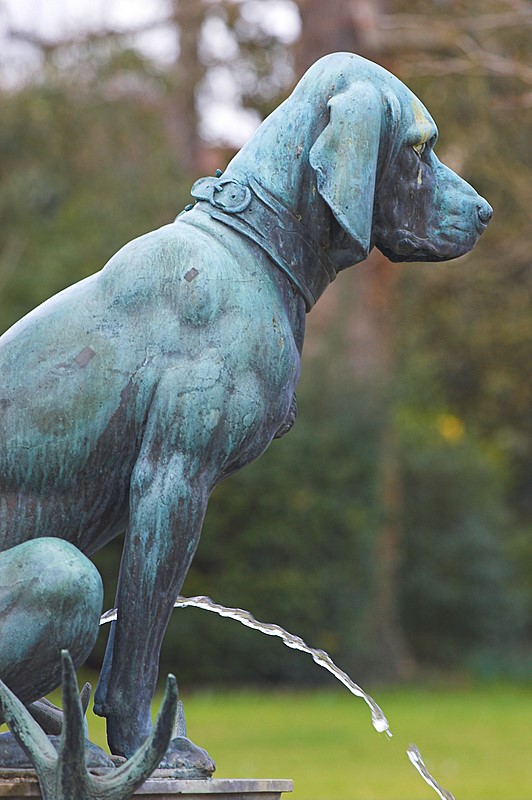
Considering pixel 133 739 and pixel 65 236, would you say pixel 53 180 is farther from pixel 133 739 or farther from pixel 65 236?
pixel 133 739

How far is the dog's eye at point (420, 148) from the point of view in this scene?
12.6 feet

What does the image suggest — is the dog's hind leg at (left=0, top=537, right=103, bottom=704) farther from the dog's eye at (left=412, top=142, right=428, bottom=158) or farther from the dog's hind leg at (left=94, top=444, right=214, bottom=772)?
the dog's eye at (left=412, top=142, right=428, bottom=158)

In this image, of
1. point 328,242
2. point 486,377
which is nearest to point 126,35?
Answer: point 486,377

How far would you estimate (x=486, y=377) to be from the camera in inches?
1113

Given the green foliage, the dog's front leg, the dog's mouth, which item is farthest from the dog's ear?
the green foliage

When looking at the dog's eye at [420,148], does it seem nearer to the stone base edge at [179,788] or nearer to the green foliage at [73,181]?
the stone base edge at [179,788]

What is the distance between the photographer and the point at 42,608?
125 inches

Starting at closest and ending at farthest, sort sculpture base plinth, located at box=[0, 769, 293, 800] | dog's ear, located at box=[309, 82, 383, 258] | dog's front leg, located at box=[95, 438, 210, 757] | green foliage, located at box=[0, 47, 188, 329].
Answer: sculpture base plinth, located at box=[0, 769, 293, 800], dog's front leg, located at box=[95, 438, 210, 757], dog's ear, located at box=[309, 82, 383, 258], green foliage, located at box=[0, 47, 188, 329]

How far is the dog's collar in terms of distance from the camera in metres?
3.66

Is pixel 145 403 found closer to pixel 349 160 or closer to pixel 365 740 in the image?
pixel 349 160

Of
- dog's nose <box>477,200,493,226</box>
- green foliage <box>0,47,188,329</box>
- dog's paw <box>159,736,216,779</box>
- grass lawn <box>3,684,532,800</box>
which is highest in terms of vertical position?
dog's nose <box>477,200,493,226</box>

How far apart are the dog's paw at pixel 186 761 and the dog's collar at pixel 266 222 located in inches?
45.0

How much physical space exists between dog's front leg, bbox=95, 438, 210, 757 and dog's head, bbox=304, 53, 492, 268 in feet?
2.55

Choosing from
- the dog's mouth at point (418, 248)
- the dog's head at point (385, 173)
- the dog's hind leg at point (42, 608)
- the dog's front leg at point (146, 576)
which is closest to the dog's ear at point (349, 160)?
the dog's head at point (385, 173)
